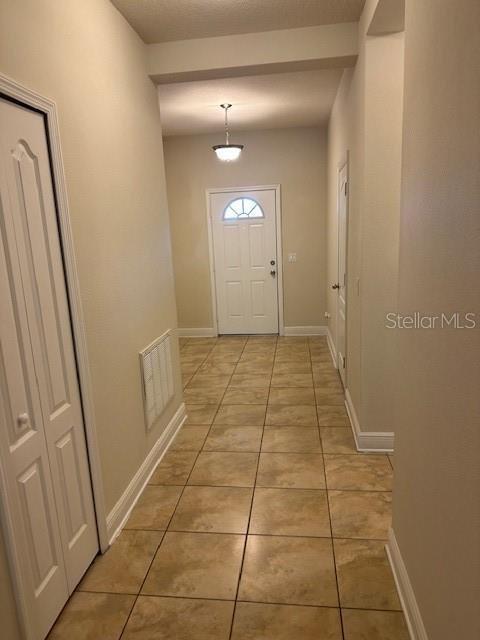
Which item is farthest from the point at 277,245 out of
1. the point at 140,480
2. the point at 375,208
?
the point at 140,480

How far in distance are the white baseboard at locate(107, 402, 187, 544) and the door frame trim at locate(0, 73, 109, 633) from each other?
11 cm

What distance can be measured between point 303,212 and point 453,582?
5.19 metres

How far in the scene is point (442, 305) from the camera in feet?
4.15

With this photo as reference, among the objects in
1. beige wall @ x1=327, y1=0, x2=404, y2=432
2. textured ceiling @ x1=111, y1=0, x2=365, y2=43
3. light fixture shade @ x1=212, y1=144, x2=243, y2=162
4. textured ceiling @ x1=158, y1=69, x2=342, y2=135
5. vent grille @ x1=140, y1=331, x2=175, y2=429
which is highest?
textured ceiling @ x1=158, y1=69, x2=342, y2=135

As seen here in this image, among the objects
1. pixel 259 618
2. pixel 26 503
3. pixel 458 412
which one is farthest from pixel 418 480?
pixel 26 503

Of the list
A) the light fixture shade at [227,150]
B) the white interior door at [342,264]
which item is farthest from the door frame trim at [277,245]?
the white interior door at [342,264]

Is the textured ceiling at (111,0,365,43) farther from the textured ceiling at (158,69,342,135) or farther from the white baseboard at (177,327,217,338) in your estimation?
the white baseboard at (177,327,217,338)

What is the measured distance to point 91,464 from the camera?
6.71 ft

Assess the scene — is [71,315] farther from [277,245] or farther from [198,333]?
[198,333]

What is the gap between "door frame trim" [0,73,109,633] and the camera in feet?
4.75

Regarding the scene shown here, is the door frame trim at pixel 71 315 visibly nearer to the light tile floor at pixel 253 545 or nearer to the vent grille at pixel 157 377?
the light tile floor at pixel 253 545

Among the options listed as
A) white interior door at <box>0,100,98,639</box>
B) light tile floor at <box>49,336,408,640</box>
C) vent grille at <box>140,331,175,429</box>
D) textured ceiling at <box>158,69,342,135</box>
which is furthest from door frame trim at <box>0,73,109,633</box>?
textured ceiling at <box>158,69,342,135</box>

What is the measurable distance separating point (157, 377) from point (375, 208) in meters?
1.79

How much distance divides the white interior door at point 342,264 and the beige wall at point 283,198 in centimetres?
170
